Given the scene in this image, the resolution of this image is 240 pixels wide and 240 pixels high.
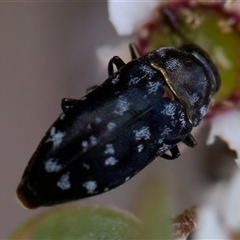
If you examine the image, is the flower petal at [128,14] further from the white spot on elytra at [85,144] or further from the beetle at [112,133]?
the white spot on elytra at [85,144]

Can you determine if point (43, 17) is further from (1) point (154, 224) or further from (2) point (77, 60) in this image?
(1) point (154, 224)

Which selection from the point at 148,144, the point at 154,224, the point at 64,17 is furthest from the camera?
the point at 64,17

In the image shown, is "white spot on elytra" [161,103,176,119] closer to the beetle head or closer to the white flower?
the beetle head

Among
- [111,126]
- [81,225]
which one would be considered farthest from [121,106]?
[81,225]

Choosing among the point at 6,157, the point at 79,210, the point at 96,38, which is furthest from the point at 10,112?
the point at 79,210

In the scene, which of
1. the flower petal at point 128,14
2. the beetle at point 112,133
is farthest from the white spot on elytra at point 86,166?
the flower petal at point 128,14
